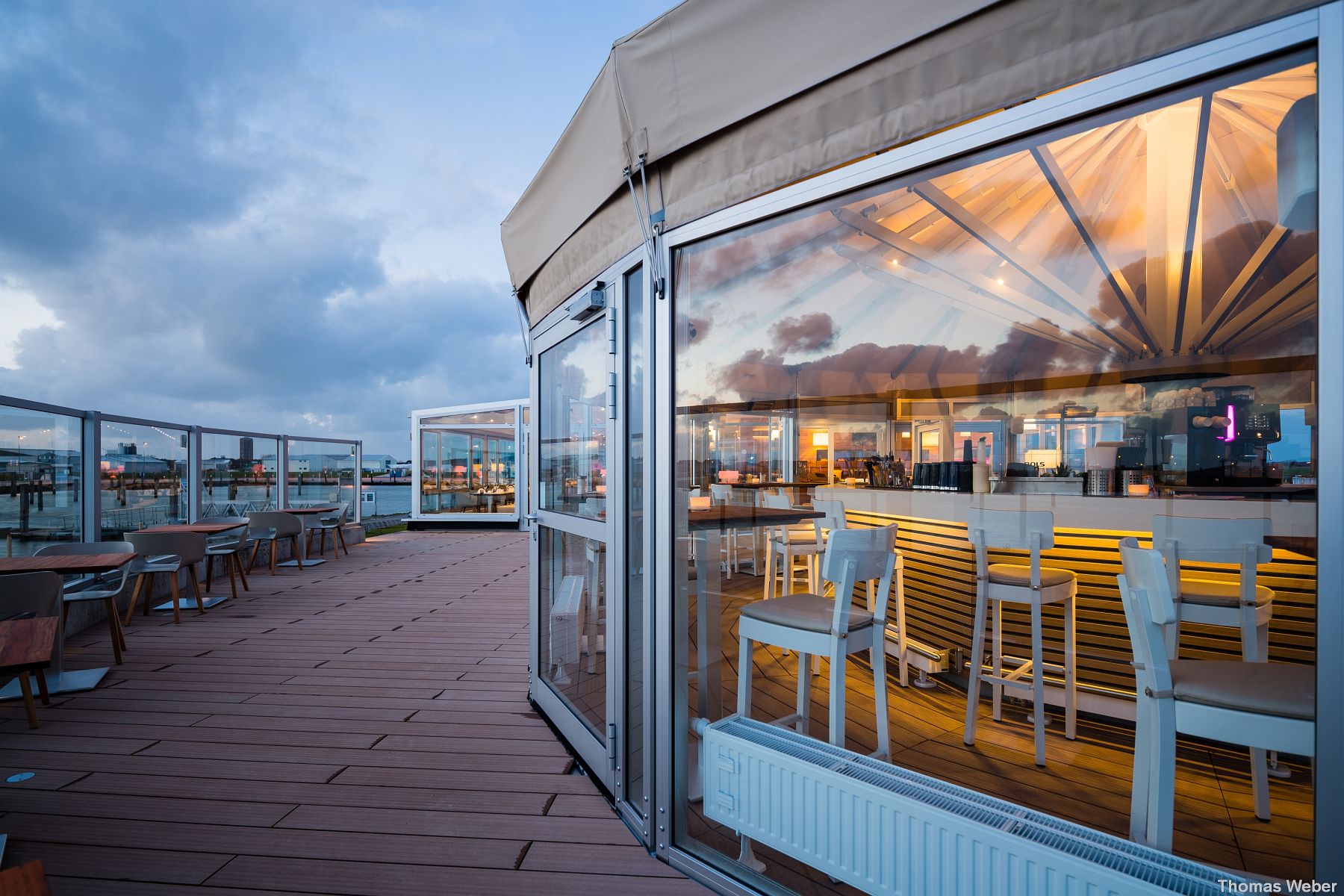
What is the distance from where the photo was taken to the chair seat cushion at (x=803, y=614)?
2141 mm

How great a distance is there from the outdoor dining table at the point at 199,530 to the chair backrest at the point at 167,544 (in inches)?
12.8

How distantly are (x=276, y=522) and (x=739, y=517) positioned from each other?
7.15m

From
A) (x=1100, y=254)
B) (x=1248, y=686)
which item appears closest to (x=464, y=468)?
(x=1100, y=254)

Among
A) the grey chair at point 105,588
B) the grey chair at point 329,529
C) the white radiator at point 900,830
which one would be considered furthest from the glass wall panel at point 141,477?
the white radiator at point 900,830

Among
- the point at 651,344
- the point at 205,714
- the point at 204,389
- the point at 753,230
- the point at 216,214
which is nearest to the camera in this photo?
the point at 753,230

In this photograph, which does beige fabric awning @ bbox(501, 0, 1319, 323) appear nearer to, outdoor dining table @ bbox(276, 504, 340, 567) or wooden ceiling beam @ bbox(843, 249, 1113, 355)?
wooden ceiling beam @ bbox(843, 249, 1113, 355)

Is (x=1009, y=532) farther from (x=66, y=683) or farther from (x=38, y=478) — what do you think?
(x=38, y=478)

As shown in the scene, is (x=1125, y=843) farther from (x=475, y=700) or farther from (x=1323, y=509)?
(x=475, y=700)

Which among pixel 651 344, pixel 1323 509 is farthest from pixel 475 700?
pixel 1323 509

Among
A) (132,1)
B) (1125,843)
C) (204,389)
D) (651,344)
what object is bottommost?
(1125,843)

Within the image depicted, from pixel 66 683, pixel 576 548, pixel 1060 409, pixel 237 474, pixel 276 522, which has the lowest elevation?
pixel 66 683

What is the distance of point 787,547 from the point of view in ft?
12.7

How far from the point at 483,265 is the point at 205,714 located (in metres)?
66.7

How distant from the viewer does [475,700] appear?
3480 millimetres
